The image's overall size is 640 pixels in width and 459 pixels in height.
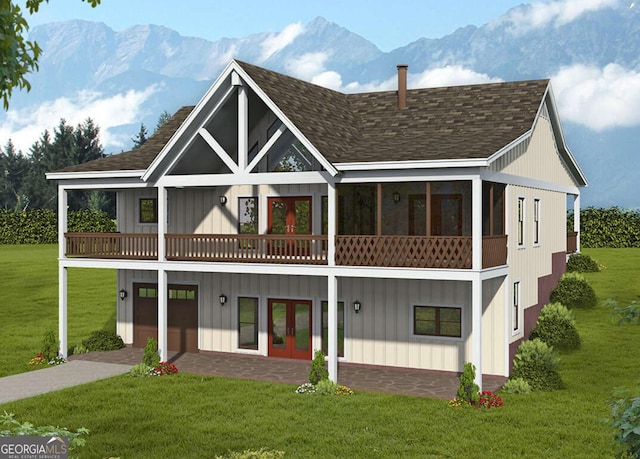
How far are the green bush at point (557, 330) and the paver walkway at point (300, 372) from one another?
349 centimetres

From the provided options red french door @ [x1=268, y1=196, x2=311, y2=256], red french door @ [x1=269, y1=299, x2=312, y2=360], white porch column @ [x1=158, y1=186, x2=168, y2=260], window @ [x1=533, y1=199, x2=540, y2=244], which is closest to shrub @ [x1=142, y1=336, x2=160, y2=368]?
white porch column @ [x1=158, y1=186, x2=168, y2=260]

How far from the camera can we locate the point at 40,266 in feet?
158

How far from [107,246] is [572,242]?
21759 millimetres

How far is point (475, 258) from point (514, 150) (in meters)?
5.42

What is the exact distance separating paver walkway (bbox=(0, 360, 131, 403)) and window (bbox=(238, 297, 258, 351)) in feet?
13.4

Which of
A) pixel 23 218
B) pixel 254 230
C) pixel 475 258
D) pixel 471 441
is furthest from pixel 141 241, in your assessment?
pixel 23 218

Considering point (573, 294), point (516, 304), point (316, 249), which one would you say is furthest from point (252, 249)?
point (573, 294)

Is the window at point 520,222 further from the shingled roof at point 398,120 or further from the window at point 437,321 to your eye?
the window at point 437,321

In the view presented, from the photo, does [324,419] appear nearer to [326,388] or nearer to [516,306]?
[326,388]

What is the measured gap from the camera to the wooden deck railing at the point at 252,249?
2273 cm

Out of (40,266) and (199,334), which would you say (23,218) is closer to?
(40,266)

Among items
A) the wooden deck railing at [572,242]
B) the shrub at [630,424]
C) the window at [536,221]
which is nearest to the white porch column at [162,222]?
the window at [536,221]

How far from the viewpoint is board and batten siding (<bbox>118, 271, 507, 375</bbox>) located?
74.7 feet

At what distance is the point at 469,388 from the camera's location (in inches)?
758
